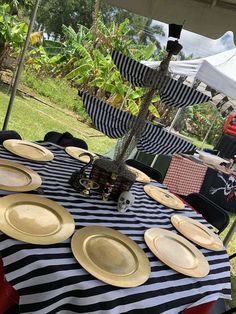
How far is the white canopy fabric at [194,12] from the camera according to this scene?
2.74 meters

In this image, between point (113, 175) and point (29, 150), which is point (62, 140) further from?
point (113, 175)

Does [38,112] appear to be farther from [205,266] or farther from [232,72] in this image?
[205,266]

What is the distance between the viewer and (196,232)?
2080mm

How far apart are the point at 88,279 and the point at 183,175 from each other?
4.17 metres

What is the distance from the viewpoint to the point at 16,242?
121cm

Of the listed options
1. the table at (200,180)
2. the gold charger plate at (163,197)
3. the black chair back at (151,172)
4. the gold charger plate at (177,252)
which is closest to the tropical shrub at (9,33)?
the table at (200,180)

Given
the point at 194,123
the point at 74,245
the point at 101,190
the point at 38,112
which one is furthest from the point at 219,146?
the point at 194,123

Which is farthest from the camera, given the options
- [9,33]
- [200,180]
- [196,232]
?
[9,33]

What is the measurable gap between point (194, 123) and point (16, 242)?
59.8 ft

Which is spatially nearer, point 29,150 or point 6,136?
point 29,150

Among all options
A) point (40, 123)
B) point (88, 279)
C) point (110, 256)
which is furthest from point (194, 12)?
point (40, 123)

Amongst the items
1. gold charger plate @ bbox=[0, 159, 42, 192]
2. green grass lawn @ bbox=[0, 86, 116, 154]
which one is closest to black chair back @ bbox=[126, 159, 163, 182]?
gold charger plate @ bbox=[0, 159, 42, 192]

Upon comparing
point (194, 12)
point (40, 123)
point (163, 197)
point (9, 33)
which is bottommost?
point (40, 123)

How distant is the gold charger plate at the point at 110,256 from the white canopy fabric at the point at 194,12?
2180mm
